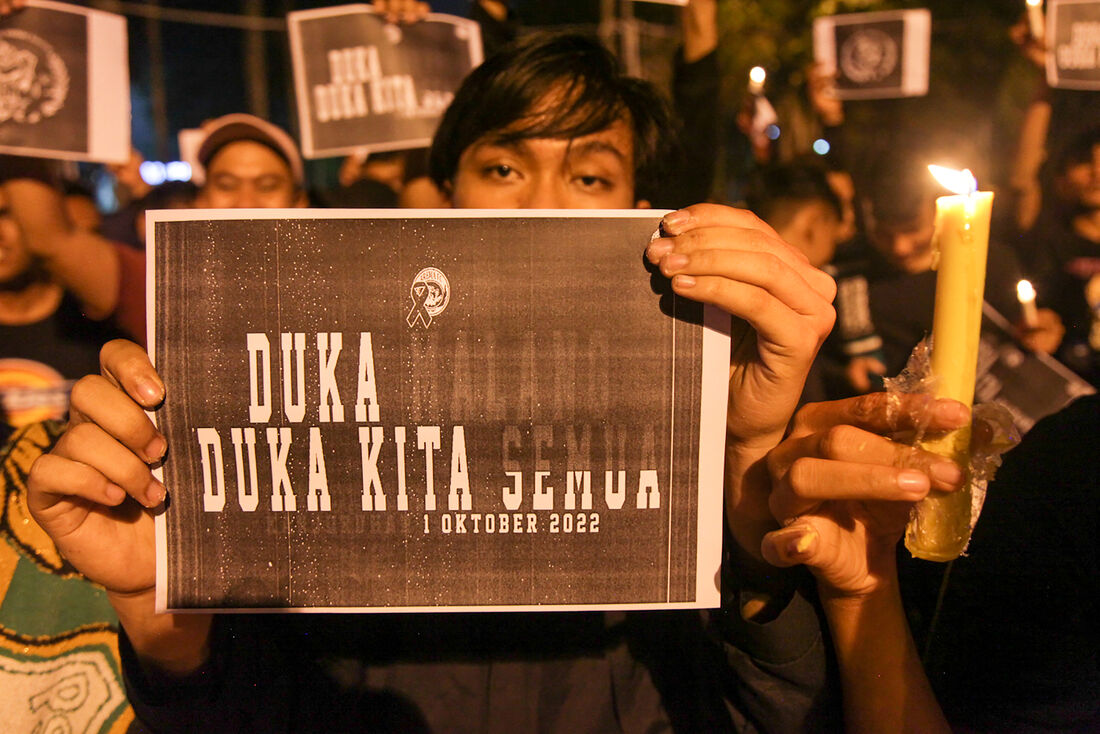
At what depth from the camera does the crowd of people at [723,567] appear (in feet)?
3.09

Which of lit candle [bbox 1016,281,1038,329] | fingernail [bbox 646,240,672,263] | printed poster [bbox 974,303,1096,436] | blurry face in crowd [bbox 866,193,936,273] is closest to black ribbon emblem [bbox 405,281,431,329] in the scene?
fingernail [bbox 646,240,672,263]

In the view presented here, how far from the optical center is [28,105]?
2098 mm

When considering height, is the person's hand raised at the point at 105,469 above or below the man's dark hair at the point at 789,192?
below

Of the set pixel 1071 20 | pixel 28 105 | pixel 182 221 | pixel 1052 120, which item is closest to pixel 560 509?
pixel 182 221

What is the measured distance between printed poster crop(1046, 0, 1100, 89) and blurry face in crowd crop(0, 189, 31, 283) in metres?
4.28

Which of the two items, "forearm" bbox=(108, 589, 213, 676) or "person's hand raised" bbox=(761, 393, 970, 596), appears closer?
"person's hand raised" bbox=(761, 393, 970, 596)

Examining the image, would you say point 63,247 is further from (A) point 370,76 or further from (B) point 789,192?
(B) point 789,192

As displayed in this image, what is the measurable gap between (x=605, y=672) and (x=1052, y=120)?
3.87m

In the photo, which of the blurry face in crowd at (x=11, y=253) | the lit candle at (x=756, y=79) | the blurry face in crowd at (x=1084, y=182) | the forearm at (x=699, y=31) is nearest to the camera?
the forearm at (x=699, y=31)

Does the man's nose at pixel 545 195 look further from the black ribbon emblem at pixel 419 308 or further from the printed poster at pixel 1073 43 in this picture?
the printed poster at pixel 1073 43

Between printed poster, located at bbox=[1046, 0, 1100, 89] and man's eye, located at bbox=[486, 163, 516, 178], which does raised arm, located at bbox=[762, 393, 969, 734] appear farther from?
printed poster, located at bbox=[1046, 0, 1100, 89]

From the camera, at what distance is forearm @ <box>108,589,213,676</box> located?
1097 millimetres

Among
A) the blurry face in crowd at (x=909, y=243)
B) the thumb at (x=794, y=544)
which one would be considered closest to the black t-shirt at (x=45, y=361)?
the thumb at (x=794, y=544)

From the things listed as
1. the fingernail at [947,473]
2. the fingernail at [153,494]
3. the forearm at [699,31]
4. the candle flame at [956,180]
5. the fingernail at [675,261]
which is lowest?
the fingernail at [153,494]
